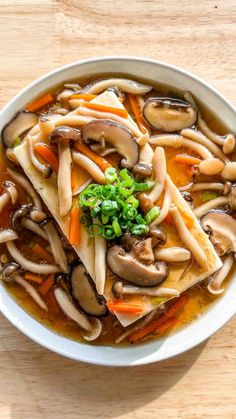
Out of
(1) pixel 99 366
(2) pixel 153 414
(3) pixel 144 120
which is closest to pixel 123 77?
(3) pixel 144 120

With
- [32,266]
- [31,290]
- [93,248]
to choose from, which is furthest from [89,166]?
[31,290]

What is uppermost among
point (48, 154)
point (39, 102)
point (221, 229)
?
point (39, 102)

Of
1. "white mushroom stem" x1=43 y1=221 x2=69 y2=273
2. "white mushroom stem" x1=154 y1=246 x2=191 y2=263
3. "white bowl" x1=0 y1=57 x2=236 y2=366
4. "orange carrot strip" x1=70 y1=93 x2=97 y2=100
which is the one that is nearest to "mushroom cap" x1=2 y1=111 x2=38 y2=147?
"white bowl" x1=0 y1=57 x2=236 y2=366

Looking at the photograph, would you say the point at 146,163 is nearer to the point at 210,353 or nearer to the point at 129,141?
the point at 129,141

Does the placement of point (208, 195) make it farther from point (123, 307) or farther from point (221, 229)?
point (123, 307)

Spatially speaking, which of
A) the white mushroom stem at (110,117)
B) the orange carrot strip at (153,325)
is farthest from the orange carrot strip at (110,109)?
the orange carrot strip at (153,325)
